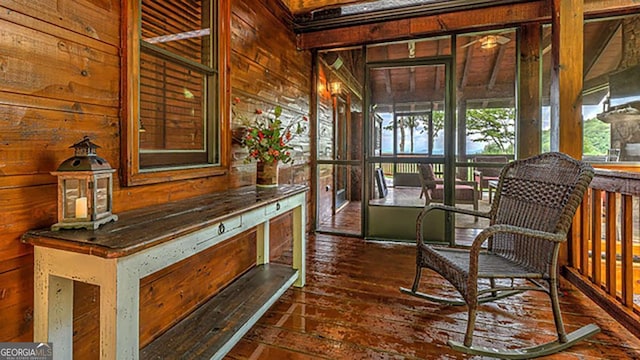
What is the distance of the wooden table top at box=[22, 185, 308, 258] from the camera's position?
978 millimetres

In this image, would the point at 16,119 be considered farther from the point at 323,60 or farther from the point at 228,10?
the point at 323,60

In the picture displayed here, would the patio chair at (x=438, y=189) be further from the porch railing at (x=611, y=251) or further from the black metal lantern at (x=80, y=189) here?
the black metal lantern at (x=80, y=189)

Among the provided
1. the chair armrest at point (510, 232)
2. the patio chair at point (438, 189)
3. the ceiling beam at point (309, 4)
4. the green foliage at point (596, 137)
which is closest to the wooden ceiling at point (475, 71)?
the green foliage at point (596, 137)

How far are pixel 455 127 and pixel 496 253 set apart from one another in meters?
1.86

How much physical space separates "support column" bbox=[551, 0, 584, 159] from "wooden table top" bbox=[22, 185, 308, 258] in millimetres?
2553

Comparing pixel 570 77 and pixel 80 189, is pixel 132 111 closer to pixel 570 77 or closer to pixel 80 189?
pixel 80 189

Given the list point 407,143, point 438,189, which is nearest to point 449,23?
point 407,143

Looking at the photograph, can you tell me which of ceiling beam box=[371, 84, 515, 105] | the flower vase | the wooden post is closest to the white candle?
the flower vase

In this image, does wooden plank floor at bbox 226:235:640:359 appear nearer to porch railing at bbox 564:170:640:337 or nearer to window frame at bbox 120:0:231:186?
porch railing at bbox 564:170:640:337

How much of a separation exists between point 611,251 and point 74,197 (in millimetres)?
3090

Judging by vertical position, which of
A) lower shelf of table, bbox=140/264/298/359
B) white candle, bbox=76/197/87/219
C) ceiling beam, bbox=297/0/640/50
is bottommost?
lower shelf of table, bbox=140/264/298/359

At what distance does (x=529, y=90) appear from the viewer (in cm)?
326

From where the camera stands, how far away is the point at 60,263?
1.04 metres

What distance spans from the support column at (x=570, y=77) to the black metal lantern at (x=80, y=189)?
126 inches
